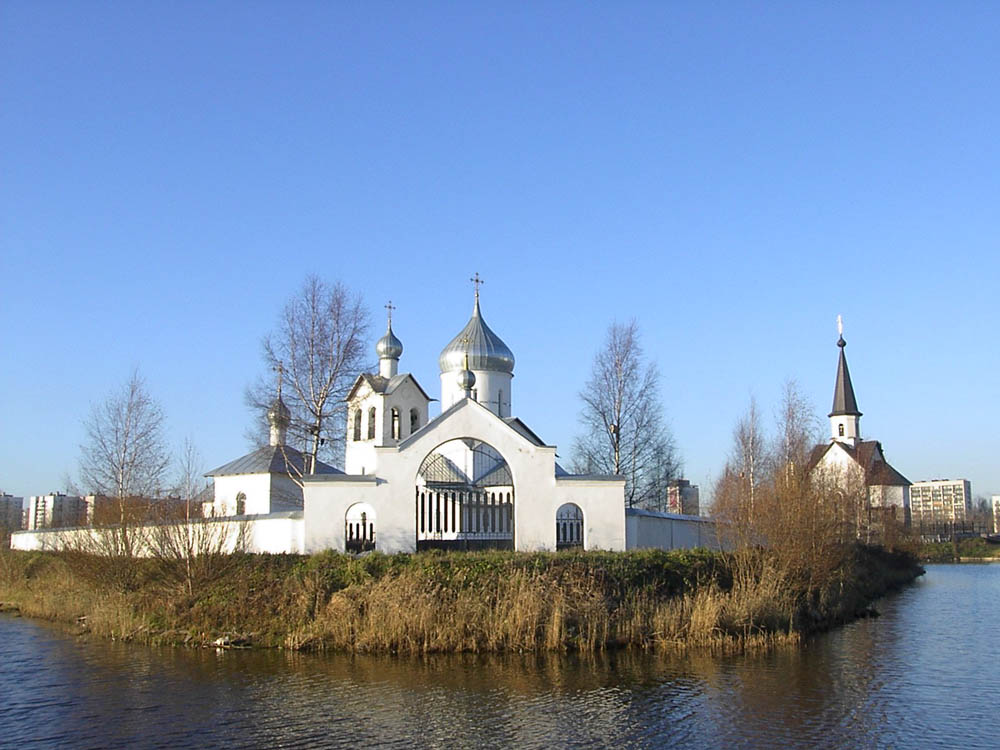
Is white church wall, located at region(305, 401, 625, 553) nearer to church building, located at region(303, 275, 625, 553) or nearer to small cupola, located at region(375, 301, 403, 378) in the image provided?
church building, located at region(303, 275, 625, 553)

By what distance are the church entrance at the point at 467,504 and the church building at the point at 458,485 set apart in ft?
0.11

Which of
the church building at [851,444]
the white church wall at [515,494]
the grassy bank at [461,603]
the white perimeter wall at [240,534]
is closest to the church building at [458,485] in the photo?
the white church wall at [515,494]

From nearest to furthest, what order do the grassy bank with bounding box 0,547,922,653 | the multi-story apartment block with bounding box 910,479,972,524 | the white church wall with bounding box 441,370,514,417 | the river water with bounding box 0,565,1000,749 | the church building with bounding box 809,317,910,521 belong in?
the river water with bounding box 0,565,1000,749 < the grassy bank with bounding box 0,547,922,653 < the white church wall with bounding box 441,370,514,417 < the church building with bounding box 809,317,910,521 < the multi-story apartment block with bounding box 910,479,972,524

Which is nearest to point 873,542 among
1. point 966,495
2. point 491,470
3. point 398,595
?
point 491,470

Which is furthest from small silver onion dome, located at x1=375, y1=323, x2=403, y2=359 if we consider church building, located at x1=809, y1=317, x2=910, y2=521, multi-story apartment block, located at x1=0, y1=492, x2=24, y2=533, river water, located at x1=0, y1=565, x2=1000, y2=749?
church building, located at x1=809, y1=317, x2=910, y2=521

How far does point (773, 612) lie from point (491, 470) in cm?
1212

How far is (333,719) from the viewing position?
1339cm

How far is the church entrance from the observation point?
2788cm

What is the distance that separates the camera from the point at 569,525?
26031mm

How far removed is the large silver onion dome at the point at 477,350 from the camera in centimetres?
3369

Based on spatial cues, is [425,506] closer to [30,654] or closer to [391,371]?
[391,371]

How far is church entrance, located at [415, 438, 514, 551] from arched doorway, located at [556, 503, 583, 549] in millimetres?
1422

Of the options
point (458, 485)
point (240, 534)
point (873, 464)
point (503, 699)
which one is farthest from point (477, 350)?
point (873, 464)

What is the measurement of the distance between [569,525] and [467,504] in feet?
13.0
